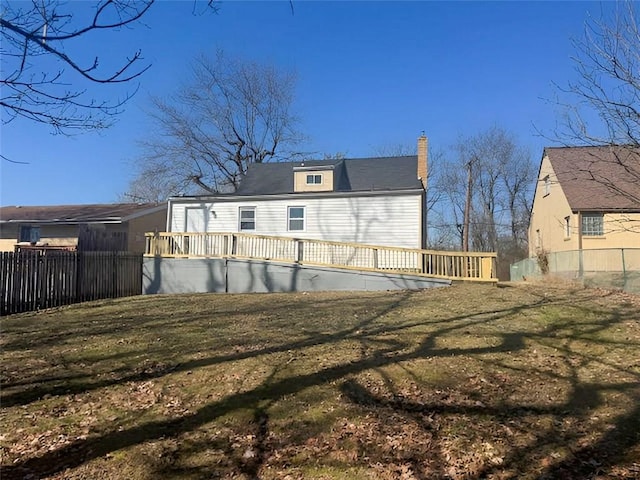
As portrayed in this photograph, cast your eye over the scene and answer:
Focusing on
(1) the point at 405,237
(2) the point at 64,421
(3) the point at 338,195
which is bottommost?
(2) the point at 64,421

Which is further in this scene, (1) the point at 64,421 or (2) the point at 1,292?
(2) the point at 1,292

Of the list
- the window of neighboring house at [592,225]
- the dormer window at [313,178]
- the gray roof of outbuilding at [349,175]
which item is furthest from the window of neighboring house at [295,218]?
the window of neighboring house at [592,225]

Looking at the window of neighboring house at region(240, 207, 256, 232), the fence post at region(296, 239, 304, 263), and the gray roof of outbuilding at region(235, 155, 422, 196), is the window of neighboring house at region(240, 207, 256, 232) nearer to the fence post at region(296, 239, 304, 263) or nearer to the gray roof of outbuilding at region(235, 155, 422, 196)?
the gray roof of outbuilding at region(235, 155, 422, 196)

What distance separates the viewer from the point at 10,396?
4.64 meters

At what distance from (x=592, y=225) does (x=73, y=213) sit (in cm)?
2515

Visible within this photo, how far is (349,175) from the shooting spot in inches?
866

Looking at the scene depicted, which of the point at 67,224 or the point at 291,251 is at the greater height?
the point at 67,224

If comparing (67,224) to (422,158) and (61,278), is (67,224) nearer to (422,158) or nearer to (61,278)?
(61,278)

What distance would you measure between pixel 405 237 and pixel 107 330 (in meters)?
11.5

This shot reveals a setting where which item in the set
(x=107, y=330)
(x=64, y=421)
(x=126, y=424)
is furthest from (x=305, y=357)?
(x=107, y=330)

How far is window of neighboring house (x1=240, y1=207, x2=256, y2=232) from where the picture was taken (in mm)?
18562

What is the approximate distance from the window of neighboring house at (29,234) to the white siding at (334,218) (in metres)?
9.08

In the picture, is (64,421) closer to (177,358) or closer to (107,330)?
(177,358)

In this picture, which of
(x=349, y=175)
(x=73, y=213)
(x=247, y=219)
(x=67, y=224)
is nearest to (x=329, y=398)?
(x=247, y=219)
